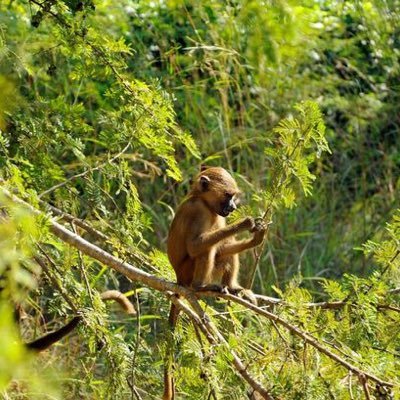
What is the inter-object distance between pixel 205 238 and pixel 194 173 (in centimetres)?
338

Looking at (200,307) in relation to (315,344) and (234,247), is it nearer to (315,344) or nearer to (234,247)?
(315,344)

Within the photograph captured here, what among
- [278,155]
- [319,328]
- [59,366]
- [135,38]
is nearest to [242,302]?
[319,328]

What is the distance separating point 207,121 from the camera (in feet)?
32.6

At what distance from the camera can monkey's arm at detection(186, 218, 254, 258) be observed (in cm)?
596

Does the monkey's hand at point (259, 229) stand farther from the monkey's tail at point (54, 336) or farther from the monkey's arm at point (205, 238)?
the monkey's tail at point (54, 336)

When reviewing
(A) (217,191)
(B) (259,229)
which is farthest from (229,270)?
(B) (259,229)

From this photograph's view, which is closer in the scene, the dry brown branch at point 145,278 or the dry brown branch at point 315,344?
the dry brown branch at point 315,344

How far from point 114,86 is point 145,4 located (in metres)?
5.04

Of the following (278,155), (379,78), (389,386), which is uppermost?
(278,155)

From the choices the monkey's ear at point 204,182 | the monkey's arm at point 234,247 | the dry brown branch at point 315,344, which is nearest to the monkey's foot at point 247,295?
the monkey's arm at point 234,247

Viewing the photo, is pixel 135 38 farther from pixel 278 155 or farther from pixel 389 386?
pixel 389 386

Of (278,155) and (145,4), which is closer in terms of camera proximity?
(278,155)

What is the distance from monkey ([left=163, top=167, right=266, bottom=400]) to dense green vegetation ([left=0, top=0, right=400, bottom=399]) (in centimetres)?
21

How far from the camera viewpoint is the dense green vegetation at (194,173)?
450 cm
